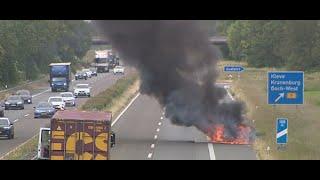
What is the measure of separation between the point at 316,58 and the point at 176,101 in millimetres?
49086

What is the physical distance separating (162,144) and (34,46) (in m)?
60.7

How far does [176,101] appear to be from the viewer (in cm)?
4300

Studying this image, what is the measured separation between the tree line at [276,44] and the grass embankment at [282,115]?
156 centimetres

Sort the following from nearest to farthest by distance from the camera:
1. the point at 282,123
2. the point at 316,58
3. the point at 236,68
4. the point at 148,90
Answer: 1. the point at 282,123
2. the point at 148,90
3. the point at 236,68
4. the point at 316,58

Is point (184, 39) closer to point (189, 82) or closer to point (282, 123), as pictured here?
point (189, 82)

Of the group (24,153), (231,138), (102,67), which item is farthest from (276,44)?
(24,153)

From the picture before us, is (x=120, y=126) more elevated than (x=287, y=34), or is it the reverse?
(x=287, y=34)

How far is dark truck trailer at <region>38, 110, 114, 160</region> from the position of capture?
99.1ft

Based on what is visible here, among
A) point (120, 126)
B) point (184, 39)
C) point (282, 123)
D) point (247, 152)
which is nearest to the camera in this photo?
point (282, 123)

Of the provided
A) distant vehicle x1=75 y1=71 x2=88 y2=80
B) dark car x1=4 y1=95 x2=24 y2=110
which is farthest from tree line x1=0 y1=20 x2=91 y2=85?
dark car x1=4 y1=95 x2=24 y2=110

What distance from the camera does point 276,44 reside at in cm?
9481

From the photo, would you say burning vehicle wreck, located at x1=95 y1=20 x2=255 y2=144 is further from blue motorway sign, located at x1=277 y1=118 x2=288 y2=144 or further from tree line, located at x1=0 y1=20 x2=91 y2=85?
tree line, located at x1=0 y1=20 x2=91 y2=85

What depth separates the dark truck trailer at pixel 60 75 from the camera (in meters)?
94.1

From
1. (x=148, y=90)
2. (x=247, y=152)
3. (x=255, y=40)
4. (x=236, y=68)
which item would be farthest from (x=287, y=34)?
(x=247, y=152)
